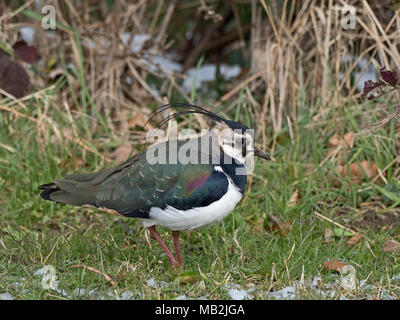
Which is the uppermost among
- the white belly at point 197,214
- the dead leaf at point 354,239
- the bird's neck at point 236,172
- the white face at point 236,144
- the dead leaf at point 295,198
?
the white face at point 236,144

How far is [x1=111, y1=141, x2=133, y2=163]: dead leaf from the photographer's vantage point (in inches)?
210

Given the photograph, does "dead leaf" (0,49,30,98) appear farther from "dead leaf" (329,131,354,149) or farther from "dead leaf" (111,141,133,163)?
"dead leaf" (329,131,354,149)

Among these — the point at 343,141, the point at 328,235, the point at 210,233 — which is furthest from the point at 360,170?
the point at 210,233

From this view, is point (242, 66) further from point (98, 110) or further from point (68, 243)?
point (68, 243)

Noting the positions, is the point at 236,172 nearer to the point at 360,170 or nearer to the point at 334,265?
the point at 334,265

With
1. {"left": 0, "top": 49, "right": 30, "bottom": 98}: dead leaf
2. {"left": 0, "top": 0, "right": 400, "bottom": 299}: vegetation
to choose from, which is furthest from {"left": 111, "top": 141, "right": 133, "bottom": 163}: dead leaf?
{"left": 0, "top": 49, "right": 30, "bottom": 98}: dead leaf

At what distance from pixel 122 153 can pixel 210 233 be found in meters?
1.33

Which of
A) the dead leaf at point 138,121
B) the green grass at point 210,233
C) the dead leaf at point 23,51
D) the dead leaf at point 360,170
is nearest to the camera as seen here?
the green grass at point 210,233

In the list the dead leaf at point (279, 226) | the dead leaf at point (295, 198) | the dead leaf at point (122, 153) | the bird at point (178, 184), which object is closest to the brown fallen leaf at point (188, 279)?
the bird at point (178, 184)

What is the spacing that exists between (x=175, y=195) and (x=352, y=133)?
200 centimetres

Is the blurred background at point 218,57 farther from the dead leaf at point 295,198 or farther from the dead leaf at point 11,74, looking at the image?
the dead leaf at point 295,198

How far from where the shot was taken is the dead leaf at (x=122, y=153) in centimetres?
534

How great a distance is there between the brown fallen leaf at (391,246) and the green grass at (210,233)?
43mm

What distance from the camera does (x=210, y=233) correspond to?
4348mm
